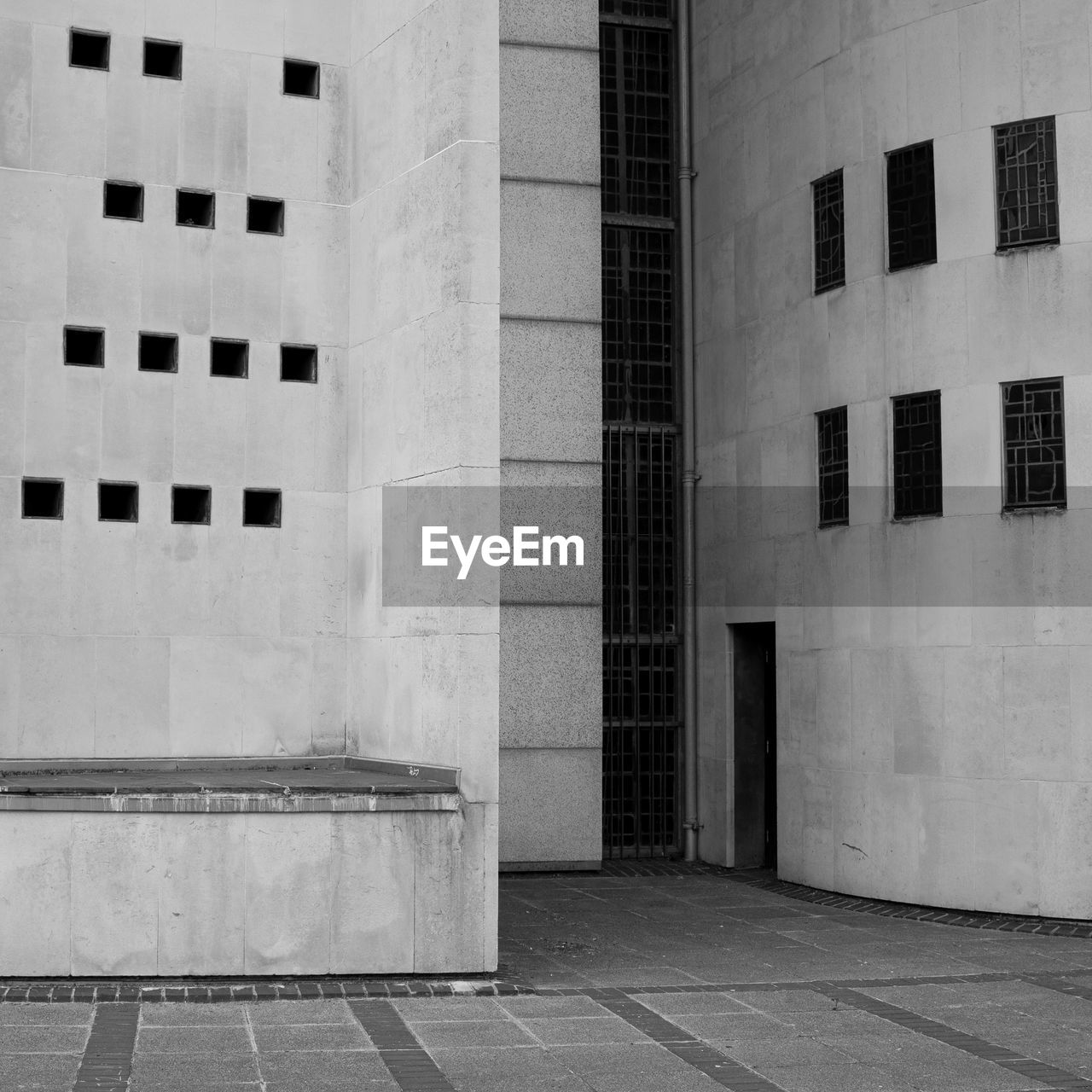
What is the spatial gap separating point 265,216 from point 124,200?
55.5 inches

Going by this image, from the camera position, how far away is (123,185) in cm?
1650

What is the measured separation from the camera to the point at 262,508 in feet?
55.3

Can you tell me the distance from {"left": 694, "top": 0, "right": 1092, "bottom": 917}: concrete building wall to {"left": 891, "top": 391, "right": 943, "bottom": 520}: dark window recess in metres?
0.18

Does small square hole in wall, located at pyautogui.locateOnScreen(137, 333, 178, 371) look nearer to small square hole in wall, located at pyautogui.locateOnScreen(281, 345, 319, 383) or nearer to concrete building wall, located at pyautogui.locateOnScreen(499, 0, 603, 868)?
small square hole in wall, located at pyautogui.locateOnScreen(281, 345, 319, 383)

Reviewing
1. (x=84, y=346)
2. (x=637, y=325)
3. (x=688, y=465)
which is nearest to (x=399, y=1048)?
(x=84, y=346)

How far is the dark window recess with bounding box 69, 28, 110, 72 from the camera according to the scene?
1650 centimetres

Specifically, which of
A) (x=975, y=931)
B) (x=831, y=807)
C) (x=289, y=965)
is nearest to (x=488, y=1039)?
(x=289, y=965)

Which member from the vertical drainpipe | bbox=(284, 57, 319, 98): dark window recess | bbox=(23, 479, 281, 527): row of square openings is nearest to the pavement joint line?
bbox=(23, 479, 281, 527): row of square openings

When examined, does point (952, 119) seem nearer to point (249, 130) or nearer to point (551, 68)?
point (551, 68)

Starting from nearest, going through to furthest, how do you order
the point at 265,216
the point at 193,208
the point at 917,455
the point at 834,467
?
1. the point at 193,208
2. the point at 265,216
3. the point at 917,455
4. the point at 834,467

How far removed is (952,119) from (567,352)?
6.21 metres

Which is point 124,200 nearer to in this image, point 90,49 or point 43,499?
point 90,49

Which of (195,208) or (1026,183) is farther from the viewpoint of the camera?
(1026,183)

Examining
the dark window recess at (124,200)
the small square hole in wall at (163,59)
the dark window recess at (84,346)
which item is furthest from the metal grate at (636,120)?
the dark window recess at (84,346)
